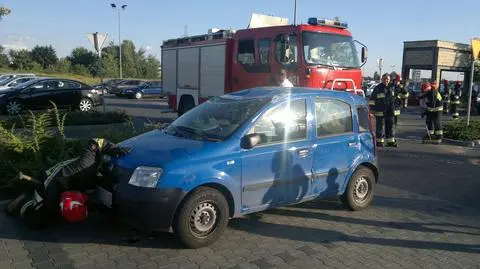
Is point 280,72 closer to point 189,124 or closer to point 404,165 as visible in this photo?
point 404,165

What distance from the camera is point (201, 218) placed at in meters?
4.71

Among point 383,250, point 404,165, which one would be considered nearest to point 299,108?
point 383,250

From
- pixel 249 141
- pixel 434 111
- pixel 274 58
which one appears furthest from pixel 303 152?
pixel 434 111

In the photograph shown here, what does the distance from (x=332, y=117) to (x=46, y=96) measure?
1465cm

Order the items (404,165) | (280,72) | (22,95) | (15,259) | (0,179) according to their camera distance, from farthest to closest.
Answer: (22,95), (280,72), (404,165), (0,179), (15,259)

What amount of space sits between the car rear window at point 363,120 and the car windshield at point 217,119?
1.49 meters

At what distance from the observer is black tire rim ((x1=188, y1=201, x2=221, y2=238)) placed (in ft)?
15.3

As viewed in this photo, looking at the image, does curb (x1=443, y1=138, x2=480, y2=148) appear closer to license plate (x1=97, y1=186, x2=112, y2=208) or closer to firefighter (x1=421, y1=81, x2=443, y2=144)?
firefighter (x1=421, y1=81, x2=443, y2=144)

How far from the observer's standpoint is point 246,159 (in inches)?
195

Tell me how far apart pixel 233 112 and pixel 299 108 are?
792 mm

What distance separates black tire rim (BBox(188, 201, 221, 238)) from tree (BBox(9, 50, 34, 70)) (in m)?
77.7

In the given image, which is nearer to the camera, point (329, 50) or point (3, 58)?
point (329, 50)

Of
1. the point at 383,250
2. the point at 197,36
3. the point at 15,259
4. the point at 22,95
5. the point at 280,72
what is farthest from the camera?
the point at 22,95

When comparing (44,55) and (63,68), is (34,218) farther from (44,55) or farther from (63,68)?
(44,55)
